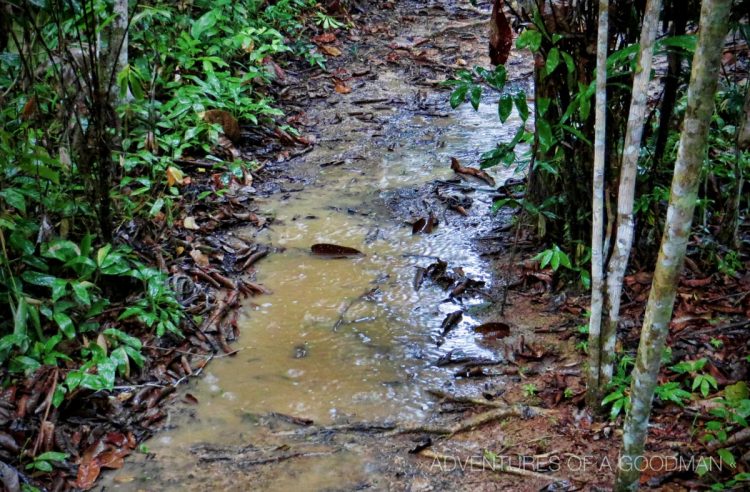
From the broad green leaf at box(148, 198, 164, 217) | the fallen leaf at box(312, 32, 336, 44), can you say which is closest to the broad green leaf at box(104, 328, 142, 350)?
the broad green leaf at box(148, 198, 164, 217)

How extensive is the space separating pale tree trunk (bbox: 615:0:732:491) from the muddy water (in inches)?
47.9

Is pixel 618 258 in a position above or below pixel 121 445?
above

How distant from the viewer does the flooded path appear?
3.28 meters

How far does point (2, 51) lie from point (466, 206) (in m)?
3.63

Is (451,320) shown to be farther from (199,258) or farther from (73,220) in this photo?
(73,220)

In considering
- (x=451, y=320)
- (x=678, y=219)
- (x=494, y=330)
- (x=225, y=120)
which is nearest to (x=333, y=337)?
(x=451, y=320)

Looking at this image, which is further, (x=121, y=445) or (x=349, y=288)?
(x=349, y=288)

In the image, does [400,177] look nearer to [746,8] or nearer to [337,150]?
[337,150]

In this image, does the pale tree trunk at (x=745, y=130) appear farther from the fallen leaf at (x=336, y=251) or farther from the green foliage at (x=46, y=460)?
the green foliage at (x=46, y=460)

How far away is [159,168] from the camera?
223 inches

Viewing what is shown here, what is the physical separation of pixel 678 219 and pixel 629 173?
560mm

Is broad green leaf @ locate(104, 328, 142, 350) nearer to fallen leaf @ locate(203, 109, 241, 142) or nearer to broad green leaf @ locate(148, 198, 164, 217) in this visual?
broad green leaf @ locate(148, 198, 164, 217)

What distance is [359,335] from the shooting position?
4238 millimetres

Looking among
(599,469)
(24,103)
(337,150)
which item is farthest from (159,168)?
(599,469)
